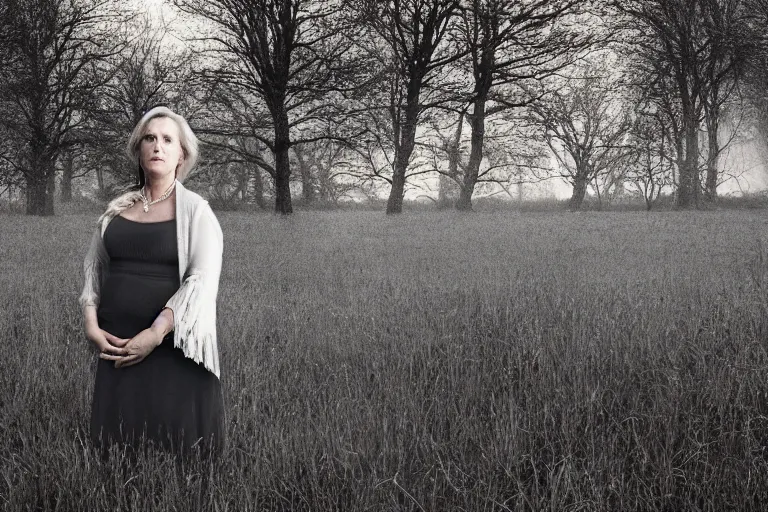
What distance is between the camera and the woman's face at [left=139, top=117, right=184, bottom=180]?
199 centimetres

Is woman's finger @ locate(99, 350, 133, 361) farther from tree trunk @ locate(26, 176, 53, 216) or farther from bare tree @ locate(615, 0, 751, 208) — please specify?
bare tree @ locate(615, 0, 751, 208)

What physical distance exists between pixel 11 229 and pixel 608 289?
13.4 meters

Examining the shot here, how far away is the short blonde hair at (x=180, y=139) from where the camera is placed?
6.64 feet

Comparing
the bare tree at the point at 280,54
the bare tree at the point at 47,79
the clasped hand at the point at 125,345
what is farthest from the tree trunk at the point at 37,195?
the clasped hand at the point at 125,345

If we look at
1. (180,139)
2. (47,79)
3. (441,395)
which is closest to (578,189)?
(47,79)

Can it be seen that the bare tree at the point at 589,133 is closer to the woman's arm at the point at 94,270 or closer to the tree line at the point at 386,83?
the tree line at the point at 386,83

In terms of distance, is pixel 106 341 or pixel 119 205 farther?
pixel 119 205

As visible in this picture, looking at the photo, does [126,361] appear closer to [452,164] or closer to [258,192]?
[452,164]

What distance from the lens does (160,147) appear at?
6.49 feet

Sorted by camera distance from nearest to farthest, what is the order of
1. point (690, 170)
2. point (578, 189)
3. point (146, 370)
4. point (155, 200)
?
point (146, 370) < point (155, 200) < point (690, 170) < point (578, 189)

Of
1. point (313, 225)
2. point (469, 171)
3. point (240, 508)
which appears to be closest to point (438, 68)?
point (469, 171)

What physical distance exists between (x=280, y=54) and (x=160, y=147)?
58.0ft

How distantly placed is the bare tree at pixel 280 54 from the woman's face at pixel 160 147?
53.0 feet

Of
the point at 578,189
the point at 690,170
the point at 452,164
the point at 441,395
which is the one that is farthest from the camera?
the point at 578,189
